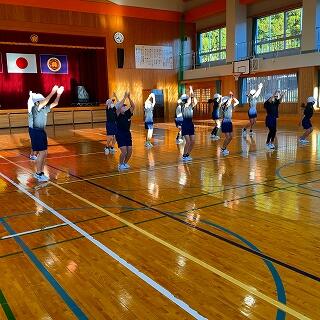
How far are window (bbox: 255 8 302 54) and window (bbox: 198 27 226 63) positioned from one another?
280 cm

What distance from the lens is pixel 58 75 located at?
78.4 feet

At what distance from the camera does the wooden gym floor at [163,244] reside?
3.02m

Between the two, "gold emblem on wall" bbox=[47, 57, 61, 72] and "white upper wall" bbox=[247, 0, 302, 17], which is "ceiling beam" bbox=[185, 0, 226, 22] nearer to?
"white upper wall" bbox=[247, 0, 302, 17]

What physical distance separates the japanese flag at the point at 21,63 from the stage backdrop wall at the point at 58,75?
0.21 m

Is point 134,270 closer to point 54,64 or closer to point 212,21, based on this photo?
point 54,64

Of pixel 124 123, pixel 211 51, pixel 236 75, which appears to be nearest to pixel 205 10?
pixel 211 51

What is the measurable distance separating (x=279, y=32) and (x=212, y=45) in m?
5.55

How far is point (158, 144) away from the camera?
1271 cm

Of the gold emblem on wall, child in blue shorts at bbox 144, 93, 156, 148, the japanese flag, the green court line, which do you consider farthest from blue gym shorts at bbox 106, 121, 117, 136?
the gold emblem on wall

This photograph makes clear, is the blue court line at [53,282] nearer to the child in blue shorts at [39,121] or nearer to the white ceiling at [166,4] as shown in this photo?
the child in blue shorts at [39,121]

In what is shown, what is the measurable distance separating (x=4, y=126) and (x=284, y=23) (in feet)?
52.7

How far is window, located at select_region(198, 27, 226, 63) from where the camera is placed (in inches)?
980

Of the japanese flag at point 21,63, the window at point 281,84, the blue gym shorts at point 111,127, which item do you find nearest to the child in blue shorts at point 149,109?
the blue gym shorts at point 111,127

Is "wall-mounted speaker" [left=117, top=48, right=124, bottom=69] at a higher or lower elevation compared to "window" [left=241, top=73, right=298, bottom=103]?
higher
